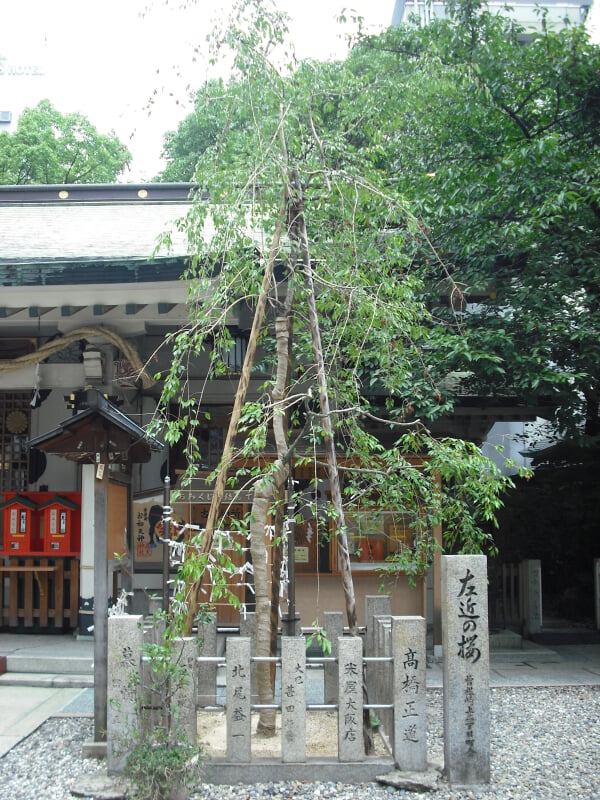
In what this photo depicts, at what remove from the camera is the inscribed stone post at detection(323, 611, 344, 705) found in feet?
20.9

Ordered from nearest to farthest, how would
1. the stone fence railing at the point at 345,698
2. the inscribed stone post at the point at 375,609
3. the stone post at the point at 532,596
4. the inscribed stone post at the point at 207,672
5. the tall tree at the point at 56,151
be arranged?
1. the stone fence railing at the point at 345,698
2. the inscribed stone post at the point at 207,672
3. the inscribed stone post at the point at 375,609
4. the stone post at the point at 532,596
5. the tall tree at the point at 56,151

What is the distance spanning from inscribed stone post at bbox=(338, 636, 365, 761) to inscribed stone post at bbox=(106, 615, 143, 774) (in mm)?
1443

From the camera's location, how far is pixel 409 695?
5.04m

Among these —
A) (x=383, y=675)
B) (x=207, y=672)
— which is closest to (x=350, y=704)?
(x=383, y=675)

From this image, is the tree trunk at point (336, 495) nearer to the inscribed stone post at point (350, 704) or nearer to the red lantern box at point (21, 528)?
the inscribed stone post at point (350, 704)

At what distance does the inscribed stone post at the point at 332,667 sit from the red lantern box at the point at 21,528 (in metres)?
4.57

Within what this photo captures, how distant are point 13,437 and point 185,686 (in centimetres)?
696

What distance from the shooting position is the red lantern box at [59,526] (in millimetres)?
9352

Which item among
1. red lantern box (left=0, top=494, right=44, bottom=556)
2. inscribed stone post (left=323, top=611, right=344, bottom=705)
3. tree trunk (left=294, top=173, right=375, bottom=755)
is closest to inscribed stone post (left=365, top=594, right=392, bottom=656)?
Answer: inscribed stone post (left=323, top=611, right=344, bottom=705)

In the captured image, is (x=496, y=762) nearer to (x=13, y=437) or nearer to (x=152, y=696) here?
(x=152, y=696)

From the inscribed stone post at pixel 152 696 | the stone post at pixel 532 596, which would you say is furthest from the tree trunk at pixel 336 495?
the stone post at pixel 532 596

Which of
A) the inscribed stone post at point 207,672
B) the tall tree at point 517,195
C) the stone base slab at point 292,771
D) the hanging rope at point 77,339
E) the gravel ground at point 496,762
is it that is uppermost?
the tall tree at point 517,195

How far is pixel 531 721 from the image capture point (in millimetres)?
6566

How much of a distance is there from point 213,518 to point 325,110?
11.4 feet
